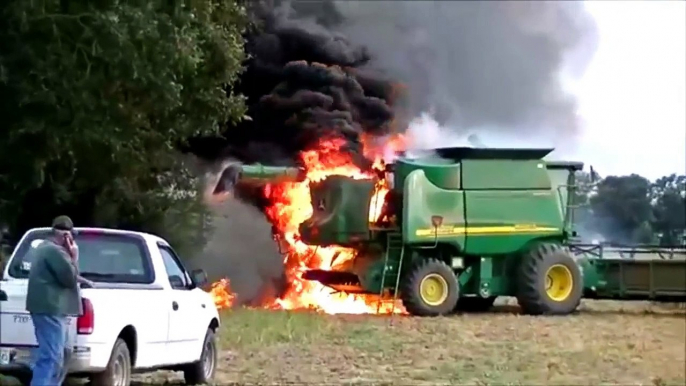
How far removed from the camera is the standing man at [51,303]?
9.23 meters

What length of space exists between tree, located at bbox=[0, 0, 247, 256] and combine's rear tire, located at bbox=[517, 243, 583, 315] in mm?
5823

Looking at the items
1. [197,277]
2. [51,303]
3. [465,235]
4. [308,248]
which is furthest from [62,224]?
[308,248]

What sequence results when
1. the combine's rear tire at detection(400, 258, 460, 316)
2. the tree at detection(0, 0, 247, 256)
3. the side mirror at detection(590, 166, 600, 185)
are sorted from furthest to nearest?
the side mirror at detection(590, 166, 600, 185), the combine's rear tire at detection(400, 258, 460, 316), the tree at detection(0, 0, 247, 256)

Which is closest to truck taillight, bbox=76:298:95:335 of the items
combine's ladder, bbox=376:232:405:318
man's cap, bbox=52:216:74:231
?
man's cap, bbox=52:216:74:231

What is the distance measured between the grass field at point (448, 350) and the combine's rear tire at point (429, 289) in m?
0.36

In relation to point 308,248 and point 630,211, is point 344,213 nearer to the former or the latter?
point 308,248

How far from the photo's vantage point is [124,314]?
10.2m

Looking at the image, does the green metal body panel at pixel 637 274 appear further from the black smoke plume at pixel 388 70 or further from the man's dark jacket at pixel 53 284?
the man's dark jacket at pixel 53 284

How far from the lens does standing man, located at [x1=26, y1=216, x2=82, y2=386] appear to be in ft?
30.3

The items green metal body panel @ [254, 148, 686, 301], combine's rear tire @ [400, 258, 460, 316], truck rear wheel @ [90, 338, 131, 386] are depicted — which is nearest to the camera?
truck rear wheel @ [90, 338, 131, 386]

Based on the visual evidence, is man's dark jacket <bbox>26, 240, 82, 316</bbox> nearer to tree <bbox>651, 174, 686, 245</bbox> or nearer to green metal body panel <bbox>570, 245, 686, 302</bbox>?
green metal body panel <bbox>570, 245, 686, 302</bbox>

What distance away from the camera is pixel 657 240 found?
2369cm

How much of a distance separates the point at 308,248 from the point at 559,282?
4.39 m

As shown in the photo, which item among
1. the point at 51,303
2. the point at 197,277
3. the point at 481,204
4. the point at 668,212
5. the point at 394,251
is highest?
the point at 668,212
